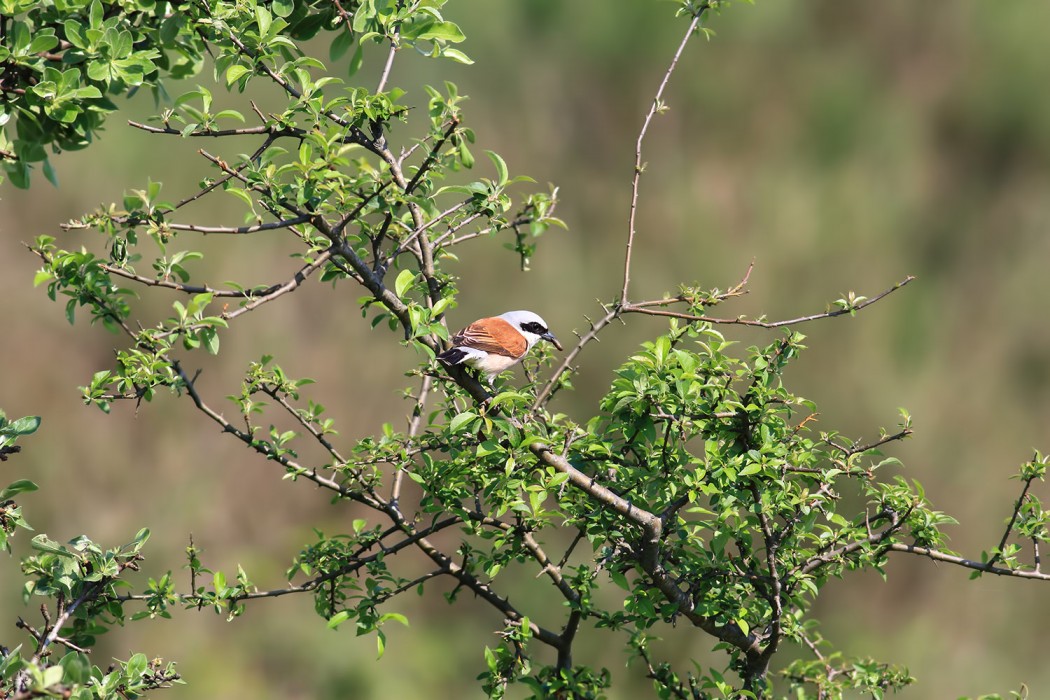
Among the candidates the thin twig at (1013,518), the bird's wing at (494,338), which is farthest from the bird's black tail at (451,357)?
the thin twig at (1013,518)

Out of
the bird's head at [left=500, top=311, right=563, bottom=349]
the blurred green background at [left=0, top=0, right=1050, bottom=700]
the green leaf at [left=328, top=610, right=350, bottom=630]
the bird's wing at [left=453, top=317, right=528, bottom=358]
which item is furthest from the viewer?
the blurred green background at [left=0, top=0, right=1050, bottom=700]

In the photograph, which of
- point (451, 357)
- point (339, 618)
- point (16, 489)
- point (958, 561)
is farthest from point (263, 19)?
point (958, 561)

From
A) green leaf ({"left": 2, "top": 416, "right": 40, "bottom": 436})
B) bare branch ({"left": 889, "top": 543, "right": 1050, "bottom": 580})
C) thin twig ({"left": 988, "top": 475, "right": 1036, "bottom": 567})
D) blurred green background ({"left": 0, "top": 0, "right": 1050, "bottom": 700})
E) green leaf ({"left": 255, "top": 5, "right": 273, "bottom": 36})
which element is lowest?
green leaf ({"left": 2, "top": 416, "right": 40, "bottom": 436})

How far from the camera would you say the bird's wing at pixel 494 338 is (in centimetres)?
417

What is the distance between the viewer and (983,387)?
8953 mm

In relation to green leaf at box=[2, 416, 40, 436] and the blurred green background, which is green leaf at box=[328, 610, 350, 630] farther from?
the blurred green background

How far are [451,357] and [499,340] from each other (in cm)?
98

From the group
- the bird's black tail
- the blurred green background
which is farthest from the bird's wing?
the blurred green background

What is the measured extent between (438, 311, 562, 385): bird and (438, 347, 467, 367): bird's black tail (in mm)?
64

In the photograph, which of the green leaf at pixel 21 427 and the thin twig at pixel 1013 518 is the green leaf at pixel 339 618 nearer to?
the green leaf at pixel 21 427

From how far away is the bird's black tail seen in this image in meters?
3.20

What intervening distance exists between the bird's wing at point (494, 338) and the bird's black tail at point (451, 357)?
21.1 inches

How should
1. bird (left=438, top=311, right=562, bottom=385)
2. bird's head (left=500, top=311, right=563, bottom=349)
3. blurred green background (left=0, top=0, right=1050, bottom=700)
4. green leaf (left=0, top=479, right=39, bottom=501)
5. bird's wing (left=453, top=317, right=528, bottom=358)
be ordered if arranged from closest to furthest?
green leaf (left=0, top=479, right=39, bottom=501), bird (left=438, top=311, right=562, bottom=385), bird's wing (left=453, top=317, right=528, bottom=358), bird's head (left=500, top=311, right=563, bottom=349), blurred green background (left=0, top=0, right=1050, bottom=700)

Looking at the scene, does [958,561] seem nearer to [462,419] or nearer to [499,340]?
[462,419]
